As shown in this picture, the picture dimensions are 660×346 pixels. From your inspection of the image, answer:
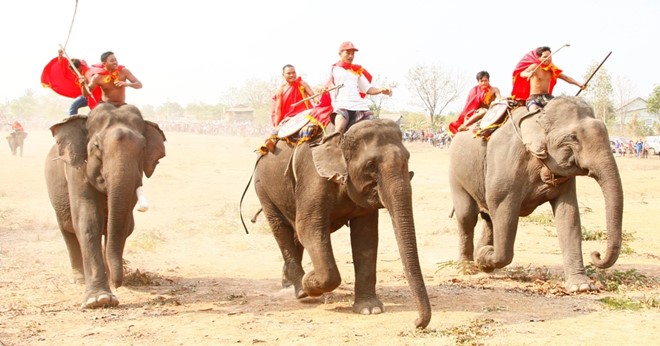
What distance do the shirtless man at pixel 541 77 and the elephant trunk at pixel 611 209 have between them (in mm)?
1560

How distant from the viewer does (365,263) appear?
29.0ft

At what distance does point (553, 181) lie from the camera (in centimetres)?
1043

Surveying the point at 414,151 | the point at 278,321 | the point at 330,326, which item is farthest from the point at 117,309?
the point at 414,151

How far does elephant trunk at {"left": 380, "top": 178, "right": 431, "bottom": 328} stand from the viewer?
7.16 metres

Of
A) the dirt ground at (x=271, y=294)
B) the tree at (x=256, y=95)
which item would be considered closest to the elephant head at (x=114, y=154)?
the dirt ground at (x=271, y=294)

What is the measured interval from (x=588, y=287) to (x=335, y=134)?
381cm

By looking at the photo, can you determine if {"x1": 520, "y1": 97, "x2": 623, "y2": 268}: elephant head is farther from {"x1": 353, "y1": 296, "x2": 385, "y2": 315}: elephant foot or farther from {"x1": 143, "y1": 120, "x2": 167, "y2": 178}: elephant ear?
{"x1": 143, "y1": 120, "x2": 167, "y2": 178}: elephant ear

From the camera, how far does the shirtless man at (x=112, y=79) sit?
34.4 ft

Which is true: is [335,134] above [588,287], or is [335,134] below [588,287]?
above

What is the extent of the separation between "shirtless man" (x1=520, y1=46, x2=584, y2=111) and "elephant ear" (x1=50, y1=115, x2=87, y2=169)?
227 inches

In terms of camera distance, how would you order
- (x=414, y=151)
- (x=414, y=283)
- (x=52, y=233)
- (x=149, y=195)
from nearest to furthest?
(x=414, y=283) < (x=52, y=233) < (x=149, y=195) < (x=414, y=151)

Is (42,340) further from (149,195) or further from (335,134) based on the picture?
(149,195)

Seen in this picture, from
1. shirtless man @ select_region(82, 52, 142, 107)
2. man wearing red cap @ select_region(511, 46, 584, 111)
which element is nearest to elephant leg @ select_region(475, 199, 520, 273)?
man wearing red cap @ select_region(511, 46, 584, 111)

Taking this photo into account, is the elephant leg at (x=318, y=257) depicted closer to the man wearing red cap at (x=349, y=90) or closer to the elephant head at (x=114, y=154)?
the man wearing red cap at (x=349, y=90)
